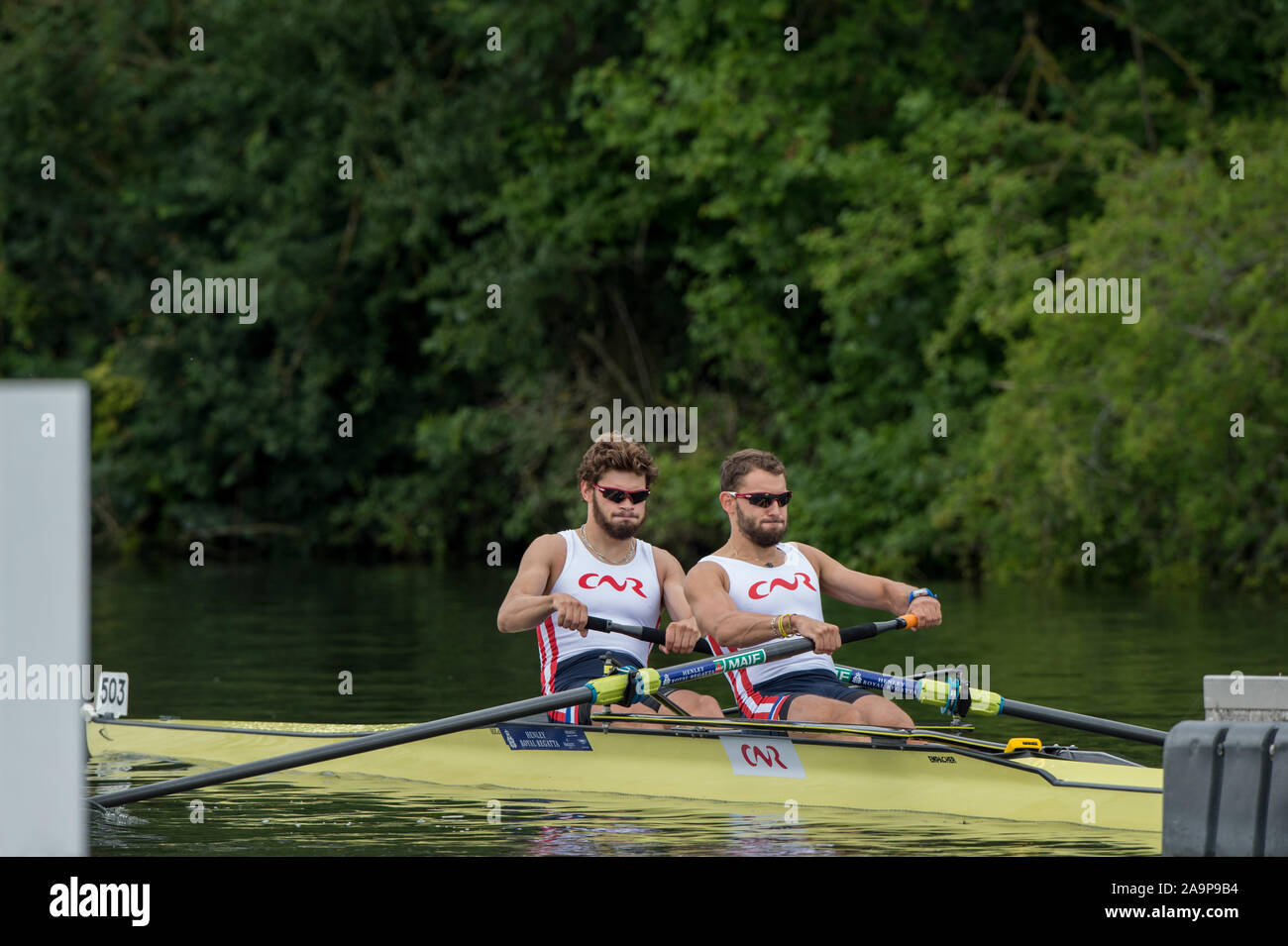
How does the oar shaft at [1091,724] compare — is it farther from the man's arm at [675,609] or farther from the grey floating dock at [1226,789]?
the grey floating dock at [1226,789]

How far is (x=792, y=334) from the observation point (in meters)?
25.8

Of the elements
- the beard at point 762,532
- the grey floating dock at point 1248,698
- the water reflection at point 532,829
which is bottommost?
the water reflection at point 532,829

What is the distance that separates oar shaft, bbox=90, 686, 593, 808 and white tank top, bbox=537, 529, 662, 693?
0.74 m

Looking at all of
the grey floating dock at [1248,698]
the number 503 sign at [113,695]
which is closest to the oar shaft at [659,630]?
the grey floating dock at [1248,698]

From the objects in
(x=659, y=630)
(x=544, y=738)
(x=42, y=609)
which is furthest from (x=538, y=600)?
(x=42, y=609)

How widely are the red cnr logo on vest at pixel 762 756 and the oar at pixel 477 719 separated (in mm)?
401

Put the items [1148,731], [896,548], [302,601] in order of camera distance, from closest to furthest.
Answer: [1148,731] < [302,601] < [896,548]

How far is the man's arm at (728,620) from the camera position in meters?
7.84


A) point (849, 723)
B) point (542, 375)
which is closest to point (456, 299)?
point (542, 375)

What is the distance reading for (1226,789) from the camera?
5.75 meters

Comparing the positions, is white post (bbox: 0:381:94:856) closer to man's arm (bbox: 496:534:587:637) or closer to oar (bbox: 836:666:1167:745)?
man's arm (bbox: 496:534:587:637)

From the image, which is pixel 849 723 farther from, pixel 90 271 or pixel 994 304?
pixel 90 271

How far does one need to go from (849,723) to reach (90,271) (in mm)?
26333
